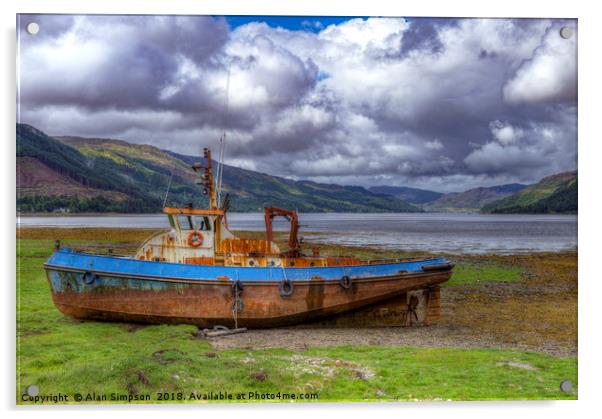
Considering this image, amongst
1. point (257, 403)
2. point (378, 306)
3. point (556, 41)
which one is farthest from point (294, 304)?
point (556, 41)

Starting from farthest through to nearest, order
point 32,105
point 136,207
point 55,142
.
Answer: point 136,207 → point 55,142 → point 32,105

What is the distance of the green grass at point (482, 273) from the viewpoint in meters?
14.5

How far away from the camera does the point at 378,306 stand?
30.6ft

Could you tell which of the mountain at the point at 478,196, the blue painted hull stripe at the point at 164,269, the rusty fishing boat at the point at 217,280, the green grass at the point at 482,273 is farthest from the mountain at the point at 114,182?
the green grass at the point at 482,273

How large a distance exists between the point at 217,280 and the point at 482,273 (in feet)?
35.1

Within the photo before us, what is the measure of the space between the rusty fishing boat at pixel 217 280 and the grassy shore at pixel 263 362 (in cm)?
35

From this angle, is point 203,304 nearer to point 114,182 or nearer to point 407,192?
point 407,192

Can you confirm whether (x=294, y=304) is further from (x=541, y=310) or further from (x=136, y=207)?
(x=136, y=207)

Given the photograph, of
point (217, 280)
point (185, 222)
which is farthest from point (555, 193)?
point (185, 222)

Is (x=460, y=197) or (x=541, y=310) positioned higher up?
(x=460, y=197)

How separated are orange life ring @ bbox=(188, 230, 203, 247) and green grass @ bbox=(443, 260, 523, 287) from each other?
8228 mm

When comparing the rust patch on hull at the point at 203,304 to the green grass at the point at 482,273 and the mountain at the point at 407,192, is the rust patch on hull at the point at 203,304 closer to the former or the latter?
the mountain at the point at 407,192

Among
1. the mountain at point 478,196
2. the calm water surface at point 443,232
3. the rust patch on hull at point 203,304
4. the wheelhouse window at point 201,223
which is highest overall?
the mountain at point 478,196

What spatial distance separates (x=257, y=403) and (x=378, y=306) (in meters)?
3.65
